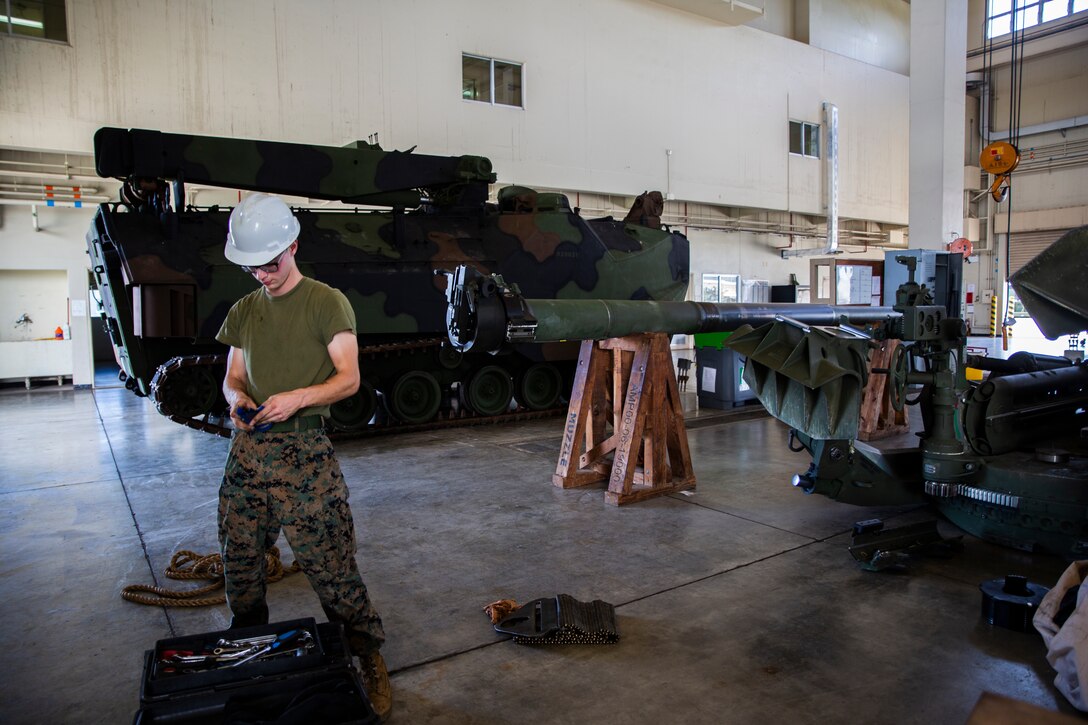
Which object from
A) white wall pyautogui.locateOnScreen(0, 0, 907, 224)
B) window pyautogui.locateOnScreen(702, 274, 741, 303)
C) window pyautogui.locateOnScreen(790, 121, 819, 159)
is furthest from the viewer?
window pyautogui.locateOnScreen(790, 121, 819, 159)

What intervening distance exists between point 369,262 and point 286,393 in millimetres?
5954

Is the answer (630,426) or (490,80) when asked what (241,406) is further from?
(490,80)

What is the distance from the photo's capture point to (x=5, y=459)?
23.8 feet

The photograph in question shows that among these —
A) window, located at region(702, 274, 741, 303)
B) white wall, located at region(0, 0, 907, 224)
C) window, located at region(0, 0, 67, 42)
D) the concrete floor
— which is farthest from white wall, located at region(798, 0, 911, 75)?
the concrete floor

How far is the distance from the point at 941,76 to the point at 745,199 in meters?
6.24

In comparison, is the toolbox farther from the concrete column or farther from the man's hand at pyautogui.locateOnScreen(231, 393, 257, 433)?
the concrete column

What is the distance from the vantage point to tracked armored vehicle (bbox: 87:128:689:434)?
7543 mm

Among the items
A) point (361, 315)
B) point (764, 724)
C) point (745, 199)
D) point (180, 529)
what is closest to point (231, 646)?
point (764, 724)

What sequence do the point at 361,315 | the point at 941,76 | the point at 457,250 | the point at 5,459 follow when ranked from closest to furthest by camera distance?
the point at 5,459 → the point at 361,315 → the point at 457,250 → the point at 941,76

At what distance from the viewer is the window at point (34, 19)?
11133 mm

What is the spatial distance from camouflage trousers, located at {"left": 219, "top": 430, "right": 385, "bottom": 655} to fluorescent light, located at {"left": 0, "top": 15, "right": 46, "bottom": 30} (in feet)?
39.7

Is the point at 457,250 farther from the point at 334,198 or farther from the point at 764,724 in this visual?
the point at 764,724

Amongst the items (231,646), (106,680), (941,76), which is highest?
(941,76)

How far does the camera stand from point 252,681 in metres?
2.33
